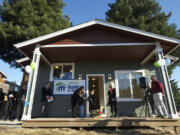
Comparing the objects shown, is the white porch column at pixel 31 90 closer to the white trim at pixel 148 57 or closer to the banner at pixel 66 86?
the banner at pixel 66 86

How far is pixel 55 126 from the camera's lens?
157 inches

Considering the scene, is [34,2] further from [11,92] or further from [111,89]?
[111,89]

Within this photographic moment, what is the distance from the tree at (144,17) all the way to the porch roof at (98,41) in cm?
683

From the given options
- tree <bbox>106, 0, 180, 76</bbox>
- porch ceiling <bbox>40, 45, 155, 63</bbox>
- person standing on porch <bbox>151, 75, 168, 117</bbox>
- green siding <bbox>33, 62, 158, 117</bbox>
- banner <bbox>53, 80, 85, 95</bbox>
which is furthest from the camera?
tree <bbox>106, 0, 180, 76</bbox>

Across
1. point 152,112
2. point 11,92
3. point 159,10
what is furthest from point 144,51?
point 159,10

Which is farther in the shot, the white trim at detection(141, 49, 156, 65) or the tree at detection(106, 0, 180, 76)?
the tree at detection(106, 0, 180, 76)

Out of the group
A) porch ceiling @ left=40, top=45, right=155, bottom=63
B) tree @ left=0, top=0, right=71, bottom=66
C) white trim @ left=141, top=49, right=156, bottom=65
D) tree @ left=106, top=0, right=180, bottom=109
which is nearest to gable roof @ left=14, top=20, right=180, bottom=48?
porch ceiling @ left=40, top=45, right=155, bottom=63

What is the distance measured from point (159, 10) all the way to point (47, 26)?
1155 cm

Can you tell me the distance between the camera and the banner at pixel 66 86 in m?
6.32

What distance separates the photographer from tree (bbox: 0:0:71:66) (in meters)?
9.23

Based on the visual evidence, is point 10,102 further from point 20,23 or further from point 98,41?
point 20,23

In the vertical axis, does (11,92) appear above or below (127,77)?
below

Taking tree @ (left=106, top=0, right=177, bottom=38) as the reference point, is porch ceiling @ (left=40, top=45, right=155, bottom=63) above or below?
below

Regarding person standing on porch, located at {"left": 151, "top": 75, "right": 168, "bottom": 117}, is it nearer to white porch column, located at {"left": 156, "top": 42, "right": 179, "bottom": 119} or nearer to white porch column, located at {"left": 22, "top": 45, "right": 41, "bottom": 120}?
white porch column, located at {"left": 156, "top": 42, "right": 179, "bottom": 119}
